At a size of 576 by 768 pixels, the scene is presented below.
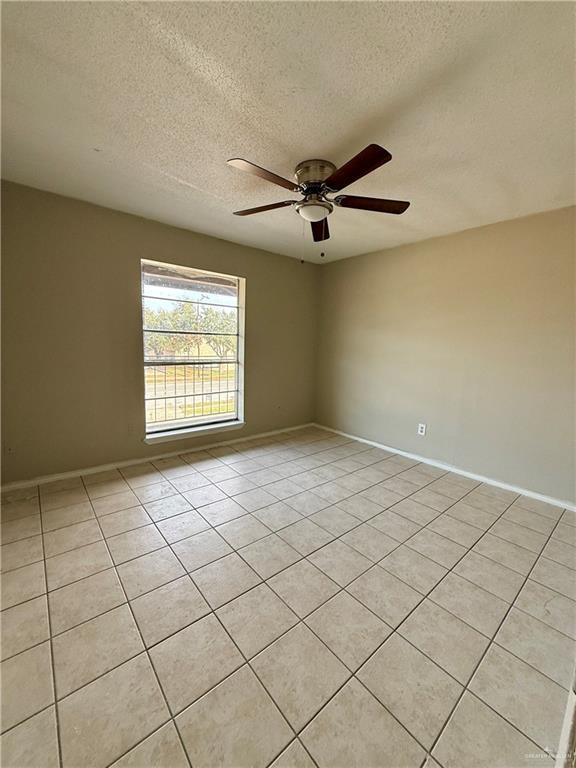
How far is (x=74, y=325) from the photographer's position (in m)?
2.81

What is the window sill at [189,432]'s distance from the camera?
135 inches

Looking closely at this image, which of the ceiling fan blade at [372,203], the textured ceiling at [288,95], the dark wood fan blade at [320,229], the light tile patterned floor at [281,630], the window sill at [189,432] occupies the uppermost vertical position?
the textured ceiling at [288,95]

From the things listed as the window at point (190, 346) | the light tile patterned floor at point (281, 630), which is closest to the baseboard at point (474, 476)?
the light tile patterned floor at point (281, 630)

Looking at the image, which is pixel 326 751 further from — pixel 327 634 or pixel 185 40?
pixel 185 40

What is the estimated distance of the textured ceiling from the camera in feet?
3.74

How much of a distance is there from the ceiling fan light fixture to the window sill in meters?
2.71

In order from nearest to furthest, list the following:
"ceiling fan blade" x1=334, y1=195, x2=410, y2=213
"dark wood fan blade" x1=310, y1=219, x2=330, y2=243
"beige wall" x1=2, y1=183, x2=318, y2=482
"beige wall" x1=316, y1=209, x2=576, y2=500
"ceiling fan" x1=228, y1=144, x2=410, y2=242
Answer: "ceiling fan" x1=228, y1=144, x2=410, y2=242 → "ceiling fan blade" x1=334, y1=195, x2=410, y2=213 → "dark wood fan blade" x1=310, y1=219, x2=330, y2=243 → "beige wall" x1=2, y1=183, x2=318, y2=482 → "beige wall" x1=316, y1=209, x2=576, y2=500

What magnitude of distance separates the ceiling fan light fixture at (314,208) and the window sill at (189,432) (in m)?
2.71

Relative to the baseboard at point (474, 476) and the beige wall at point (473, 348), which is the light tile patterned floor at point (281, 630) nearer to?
the baseboard at point (474, 476)

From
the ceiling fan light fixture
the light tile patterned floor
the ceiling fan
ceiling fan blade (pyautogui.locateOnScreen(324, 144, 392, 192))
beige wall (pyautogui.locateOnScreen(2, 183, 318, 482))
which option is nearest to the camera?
the light tile patterned floor

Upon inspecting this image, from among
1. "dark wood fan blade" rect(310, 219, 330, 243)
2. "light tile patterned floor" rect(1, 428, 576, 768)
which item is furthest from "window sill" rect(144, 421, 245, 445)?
"dark wood fan blade" rect(310, 219, 330, 243)

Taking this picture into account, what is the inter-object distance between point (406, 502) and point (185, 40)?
10.5 ft

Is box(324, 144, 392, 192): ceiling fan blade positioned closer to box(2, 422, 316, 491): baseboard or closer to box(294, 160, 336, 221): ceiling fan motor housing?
box(294, 160, 336, 221): ceiling fan motor housing

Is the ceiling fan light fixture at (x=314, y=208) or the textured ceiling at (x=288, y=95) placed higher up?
the textured ceiling at (x=288, y=95)
